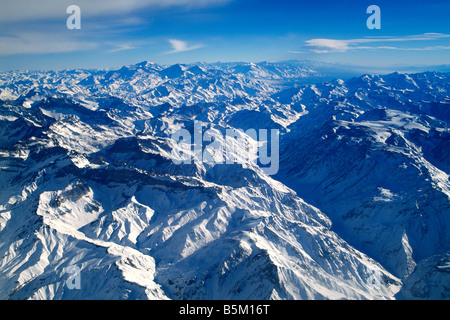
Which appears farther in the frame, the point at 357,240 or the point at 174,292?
the point at 357,240

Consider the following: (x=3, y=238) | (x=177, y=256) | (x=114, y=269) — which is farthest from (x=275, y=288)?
(x=3, y=238)

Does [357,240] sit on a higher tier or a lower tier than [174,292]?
A: lower

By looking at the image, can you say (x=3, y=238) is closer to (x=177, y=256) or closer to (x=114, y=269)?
(x=114, y=269)

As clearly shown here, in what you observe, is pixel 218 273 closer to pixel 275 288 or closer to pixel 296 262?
pixel 275 288
